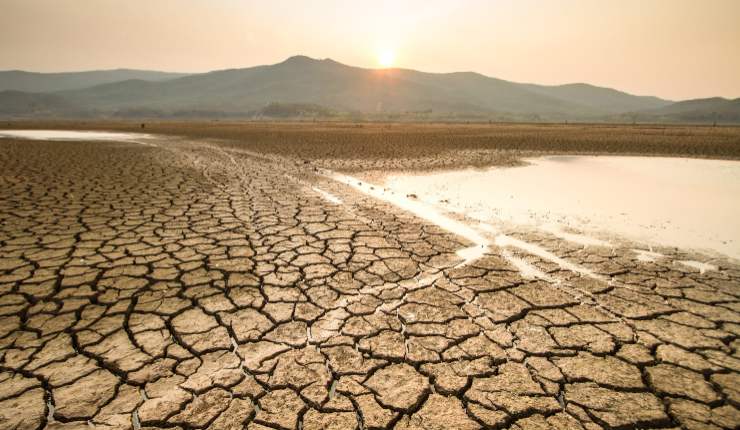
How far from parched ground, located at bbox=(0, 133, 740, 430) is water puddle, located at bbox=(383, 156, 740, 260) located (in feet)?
2.48

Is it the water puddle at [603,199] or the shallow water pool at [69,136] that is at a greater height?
the shallow water pool at [69,136]

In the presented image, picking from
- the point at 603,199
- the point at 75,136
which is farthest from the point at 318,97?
the point at 603,199

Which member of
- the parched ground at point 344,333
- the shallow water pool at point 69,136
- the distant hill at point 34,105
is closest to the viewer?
the parched ground at point 344,333

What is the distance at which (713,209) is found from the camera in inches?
223

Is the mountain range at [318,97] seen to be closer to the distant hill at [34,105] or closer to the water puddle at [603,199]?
the distant hill at [34,105]

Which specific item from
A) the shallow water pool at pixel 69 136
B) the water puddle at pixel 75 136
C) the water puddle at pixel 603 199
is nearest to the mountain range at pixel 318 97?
the shallow water pool at pixel 69 136

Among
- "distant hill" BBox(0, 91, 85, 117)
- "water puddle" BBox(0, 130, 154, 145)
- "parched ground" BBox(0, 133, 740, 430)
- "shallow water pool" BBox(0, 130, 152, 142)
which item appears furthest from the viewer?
"distant hill" BBox(0, 91, 85, 117)

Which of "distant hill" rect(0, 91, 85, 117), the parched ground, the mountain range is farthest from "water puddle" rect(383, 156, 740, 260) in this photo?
"distant hill" rect(0, 91, 85, 117)

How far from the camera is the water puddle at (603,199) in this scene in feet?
15.1

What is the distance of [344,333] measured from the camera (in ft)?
8.02

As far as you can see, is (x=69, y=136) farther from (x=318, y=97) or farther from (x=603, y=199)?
(x=318, y=97)

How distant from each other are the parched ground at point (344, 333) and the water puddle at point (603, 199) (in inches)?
29.8

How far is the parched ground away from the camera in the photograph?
70.9 inches

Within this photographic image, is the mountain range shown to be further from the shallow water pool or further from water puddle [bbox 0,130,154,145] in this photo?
water puddle [bbox 0,130,154,145]
